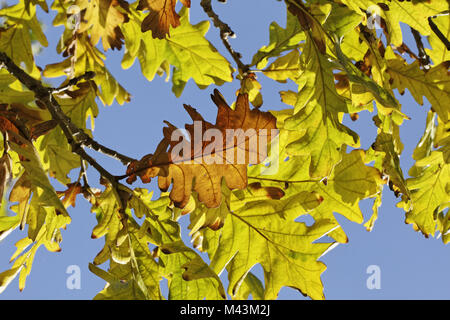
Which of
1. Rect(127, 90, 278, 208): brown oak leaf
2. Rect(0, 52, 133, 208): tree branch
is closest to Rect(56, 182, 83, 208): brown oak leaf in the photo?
Rect(0, 52, 133, 208): tree branch

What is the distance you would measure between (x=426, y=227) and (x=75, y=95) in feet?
4.83

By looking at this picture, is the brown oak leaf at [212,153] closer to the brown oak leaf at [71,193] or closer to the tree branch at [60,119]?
the tree branch at [60,119]

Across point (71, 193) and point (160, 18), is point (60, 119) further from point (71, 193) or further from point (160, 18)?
point (160, 18)

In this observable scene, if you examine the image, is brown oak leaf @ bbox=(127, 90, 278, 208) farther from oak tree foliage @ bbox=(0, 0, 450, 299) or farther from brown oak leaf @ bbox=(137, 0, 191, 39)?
brown oak leaf @ bbox=(137, 0, 191, 39)

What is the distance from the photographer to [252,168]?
1.45 metres

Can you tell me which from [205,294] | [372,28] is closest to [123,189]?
[205,294]

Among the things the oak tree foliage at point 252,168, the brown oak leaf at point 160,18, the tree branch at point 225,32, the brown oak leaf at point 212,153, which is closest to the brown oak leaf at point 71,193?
the oak tree foliage at point 252,168

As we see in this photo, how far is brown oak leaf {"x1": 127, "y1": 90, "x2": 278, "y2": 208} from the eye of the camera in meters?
1.13

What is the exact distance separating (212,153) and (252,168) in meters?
0.31

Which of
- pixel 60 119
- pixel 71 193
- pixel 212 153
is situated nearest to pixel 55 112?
pixel 60 119

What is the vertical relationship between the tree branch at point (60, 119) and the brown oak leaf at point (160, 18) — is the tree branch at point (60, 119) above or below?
below

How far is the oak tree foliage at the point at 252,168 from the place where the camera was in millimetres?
1185

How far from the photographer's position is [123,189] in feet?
4.34

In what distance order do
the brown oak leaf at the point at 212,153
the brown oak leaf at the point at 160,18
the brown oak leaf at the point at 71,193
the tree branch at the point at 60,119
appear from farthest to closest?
the brown oak leaf at the point at 71,193 < the tree branch at the point at 60,119 < the brown oak leaf at the point at 160,18 < the brown oak leaf at the point at 212,153
